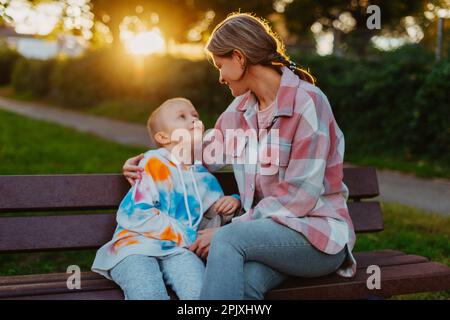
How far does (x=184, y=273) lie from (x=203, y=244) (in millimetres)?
189

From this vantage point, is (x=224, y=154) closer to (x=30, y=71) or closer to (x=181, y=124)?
(x=181, y=124)

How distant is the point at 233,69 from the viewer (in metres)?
3.04

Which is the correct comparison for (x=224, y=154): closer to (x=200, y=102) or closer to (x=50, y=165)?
(x=50, y=165)

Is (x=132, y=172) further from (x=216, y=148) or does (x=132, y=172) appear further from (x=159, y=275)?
(x=159, y=275)

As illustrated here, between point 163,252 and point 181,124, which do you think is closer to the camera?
point 163,252

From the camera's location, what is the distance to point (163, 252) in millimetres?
2988

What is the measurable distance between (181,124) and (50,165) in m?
5.63

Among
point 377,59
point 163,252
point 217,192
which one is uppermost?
point 377,59

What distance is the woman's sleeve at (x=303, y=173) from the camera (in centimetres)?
286

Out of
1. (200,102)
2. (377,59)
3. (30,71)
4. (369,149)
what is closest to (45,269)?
(369,149)

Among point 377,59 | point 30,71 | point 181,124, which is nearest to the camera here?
point 181,124

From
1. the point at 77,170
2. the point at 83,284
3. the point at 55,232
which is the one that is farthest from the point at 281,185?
the point at 77,170
